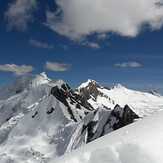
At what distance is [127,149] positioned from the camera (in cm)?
1357

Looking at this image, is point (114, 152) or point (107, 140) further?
point (107, 140)

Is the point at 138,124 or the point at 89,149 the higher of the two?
the point at 138,124

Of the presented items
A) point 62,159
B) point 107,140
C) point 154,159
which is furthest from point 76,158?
point 154,159

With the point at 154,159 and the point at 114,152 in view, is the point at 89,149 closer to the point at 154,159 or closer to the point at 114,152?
the point at 114,152

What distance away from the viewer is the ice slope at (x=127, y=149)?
13266mm

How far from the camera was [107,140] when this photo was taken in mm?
14992

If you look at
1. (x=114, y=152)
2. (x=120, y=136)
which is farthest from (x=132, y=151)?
(x=120, y=136)

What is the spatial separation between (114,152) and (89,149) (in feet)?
3.81

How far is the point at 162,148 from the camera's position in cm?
1370

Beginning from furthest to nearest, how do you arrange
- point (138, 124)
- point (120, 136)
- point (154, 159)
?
point (138, 124), point (120, 136), point (154, 159)

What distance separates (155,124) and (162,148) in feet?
6.28

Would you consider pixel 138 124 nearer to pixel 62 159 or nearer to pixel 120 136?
pixel 120 136

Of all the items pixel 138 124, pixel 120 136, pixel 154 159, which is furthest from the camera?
pixel 138 124

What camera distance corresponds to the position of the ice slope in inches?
522
